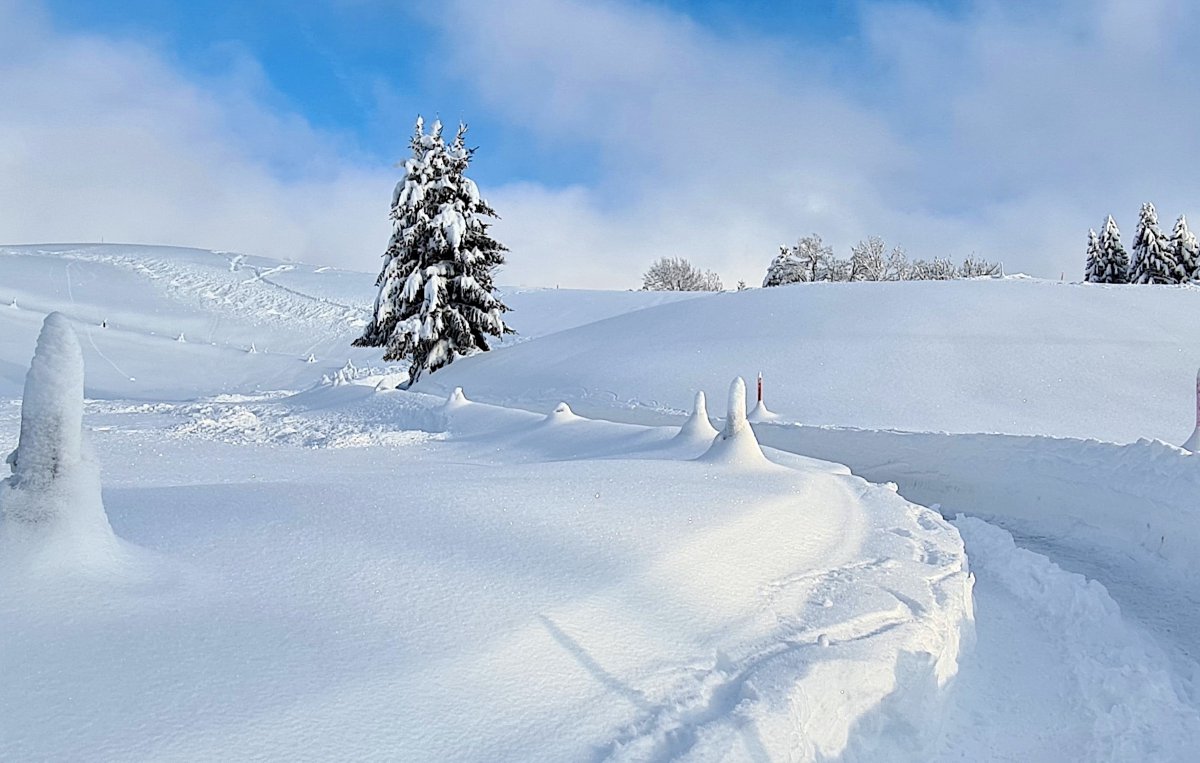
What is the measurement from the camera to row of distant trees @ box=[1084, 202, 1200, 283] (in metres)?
44.9

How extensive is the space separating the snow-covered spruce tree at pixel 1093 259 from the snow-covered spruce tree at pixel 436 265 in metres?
45.6

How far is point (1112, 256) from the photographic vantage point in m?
48.8

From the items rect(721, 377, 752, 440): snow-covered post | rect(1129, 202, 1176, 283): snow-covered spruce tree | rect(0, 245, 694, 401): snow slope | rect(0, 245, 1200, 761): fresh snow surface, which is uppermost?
rect(1129, 202, 1176, 283): snow-covered spruce tree

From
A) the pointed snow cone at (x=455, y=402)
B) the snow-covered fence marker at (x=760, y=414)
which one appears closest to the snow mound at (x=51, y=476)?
the pointed snow cone at (x=455, y=402)

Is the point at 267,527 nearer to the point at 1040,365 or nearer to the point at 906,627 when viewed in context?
the point at 906,627

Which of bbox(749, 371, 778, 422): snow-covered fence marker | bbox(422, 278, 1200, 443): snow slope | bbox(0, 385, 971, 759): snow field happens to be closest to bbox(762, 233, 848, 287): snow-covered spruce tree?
bbox(422, 278, 1200, 443): snow slope

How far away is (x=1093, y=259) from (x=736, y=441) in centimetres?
5530

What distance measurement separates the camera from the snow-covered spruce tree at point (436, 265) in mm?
20953

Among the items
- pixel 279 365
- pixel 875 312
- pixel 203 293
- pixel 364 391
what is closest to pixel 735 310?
pixel 875 312

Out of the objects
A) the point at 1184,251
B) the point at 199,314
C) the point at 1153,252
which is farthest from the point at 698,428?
the point at 1184,251

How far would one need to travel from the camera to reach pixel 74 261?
50469mm

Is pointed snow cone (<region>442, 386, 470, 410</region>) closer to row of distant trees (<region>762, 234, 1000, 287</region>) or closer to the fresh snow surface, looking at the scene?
the fresh snow surface

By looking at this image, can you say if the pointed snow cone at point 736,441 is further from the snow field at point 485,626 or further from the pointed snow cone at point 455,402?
the pointed snow cone at point 455,402

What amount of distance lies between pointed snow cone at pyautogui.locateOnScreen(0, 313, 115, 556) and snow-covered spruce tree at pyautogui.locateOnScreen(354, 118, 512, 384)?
18130mm
